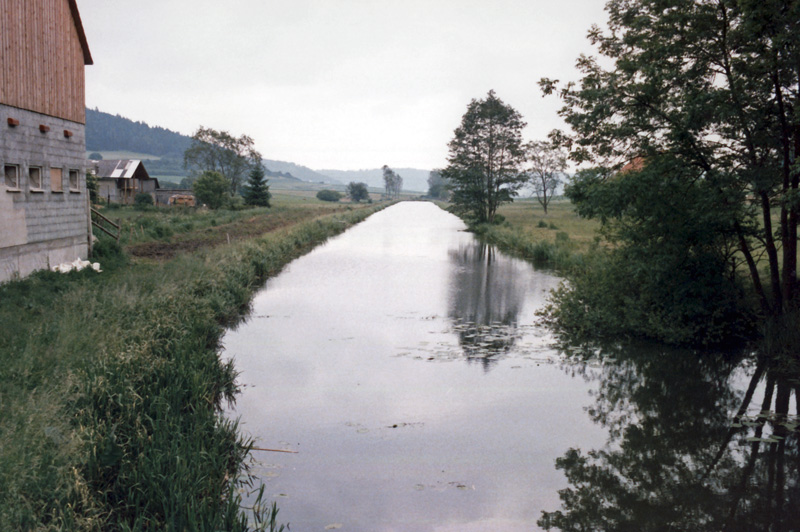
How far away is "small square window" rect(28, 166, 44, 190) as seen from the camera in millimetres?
16375

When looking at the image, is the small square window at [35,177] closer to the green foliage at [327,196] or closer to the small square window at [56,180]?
the small square window at [56,180]

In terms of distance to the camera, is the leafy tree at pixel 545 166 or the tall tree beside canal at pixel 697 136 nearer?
the tall tree beside canal at pixel 697 136

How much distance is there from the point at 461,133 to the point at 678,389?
43379mm

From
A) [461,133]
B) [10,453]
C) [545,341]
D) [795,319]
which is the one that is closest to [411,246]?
[461,133]

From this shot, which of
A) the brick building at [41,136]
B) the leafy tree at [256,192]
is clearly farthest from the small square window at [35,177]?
the leafy tree at [256,192]

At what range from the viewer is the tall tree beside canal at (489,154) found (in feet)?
160

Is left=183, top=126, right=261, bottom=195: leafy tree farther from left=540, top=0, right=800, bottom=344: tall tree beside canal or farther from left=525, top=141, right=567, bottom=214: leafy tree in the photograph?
left=540, top=0, right=800, bottom=344: tall tree beside canal

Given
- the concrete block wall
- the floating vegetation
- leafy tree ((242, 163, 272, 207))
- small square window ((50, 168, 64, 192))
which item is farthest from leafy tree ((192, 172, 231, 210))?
the floating vegetation

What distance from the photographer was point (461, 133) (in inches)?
1992

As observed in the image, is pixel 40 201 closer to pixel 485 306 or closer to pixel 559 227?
pixel 485 306

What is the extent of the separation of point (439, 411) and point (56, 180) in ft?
50.3

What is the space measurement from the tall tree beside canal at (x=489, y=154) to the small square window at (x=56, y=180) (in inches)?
1443

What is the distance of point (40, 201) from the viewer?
54.0ft

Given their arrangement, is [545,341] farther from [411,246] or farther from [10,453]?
[411,246]
